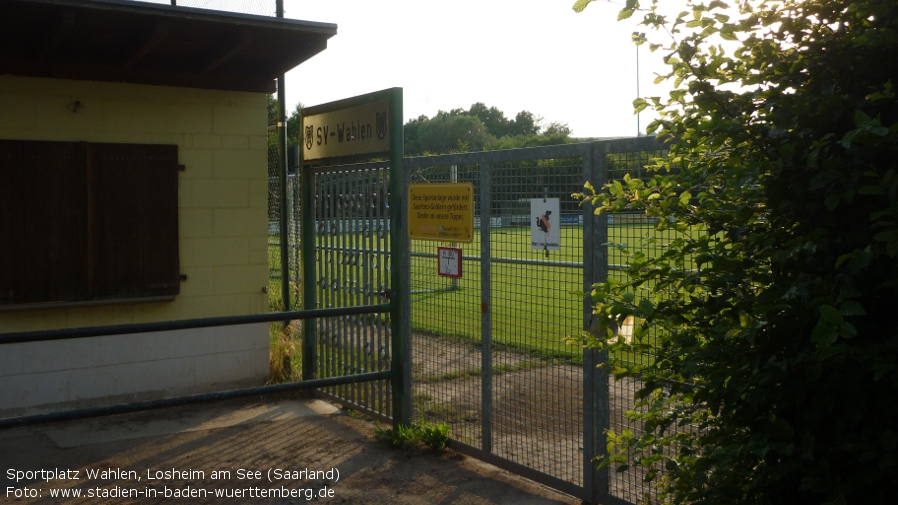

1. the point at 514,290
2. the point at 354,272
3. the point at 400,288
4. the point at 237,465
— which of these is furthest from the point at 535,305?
the point at 237,465

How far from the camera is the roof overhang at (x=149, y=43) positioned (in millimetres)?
5824

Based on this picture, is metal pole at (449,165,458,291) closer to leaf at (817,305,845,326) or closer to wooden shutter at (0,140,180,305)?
wooden shutter at (0,140,180,305)

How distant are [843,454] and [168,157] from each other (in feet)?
20.7

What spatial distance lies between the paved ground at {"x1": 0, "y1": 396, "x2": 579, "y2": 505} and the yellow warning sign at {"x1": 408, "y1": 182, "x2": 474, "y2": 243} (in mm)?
1568

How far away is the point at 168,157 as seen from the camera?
722 cm

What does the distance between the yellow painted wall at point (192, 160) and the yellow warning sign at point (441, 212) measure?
2323mm

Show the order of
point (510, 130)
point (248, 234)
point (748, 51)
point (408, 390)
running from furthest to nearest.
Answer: point (510, 130) → point (248, 234) → point (408, 390) → point (748, 51)

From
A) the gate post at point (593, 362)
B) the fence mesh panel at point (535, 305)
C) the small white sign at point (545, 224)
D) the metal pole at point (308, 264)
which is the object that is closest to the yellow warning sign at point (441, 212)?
the fence mesh panel at point (535, 305)

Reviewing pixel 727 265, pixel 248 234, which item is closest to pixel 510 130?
pixel 248 234

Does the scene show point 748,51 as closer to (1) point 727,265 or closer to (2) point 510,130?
(1) point 727,265

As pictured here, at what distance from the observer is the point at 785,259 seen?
2150 mm

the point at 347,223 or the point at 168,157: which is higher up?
the point at 168,157

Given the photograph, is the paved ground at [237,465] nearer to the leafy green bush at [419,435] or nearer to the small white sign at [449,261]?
the leafy green bush at [419,435]
